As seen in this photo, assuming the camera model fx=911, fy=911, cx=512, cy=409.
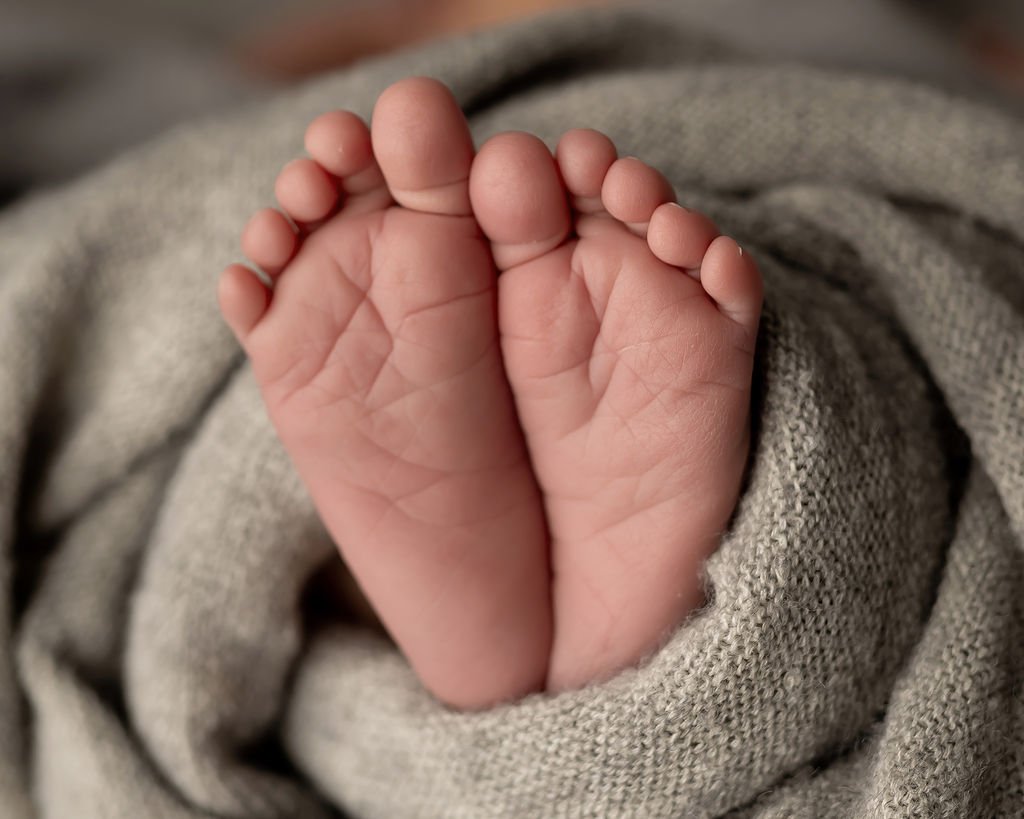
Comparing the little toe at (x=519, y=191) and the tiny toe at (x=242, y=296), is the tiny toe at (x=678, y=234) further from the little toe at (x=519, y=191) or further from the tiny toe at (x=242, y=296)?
the tiny toe at (x=242, y=296)

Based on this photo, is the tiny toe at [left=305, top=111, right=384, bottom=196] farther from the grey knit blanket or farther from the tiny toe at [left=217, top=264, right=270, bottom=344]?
the grey knit blanket

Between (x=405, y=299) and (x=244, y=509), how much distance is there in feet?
0.75

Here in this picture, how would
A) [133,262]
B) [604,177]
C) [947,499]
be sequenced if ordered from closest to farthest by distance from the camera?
1. [604,177]
2. [947,499]
3. [133,262]

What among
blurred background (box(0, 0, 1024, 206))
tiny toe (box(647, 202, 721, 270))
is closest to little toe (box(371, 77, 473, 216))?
tiny toe (box(647, 202, 721, 270))

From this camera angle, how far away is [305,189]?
0.50 m

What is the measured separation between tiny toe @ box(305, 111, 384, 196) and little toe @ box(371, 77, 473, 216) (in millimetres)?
11

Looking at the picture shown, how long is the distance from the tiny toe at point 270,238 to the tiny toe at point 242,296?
12 millimetres

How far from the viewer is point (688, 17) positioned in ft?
3.58

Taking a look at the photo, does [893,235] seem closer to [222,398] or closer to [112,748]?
[222,398]

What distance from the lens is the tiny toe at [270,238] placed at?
1.65 feet

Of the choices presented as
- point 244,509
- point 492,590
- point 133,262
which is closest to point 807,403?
point 492,590

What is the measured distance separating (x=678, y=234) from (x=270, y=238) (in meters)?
0.22

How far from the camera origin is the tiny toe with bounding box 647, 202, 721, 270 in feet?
1.52

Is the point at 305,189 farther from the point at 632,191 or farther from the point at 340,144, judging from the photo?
the point at 632,191
